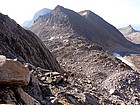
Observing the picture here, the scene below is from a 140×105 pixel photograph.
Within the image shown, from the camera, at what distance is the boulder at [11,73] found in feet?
19.0

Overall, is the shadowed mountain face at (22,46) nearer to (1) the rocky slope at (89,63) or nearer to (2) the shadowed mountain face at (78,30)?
(1) the rocky slope at (89,63)

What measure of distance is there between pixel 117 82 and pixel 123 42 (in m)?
32.2

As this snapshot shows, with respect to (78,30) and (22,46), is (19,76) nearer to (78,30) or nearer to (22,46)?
(22,46)

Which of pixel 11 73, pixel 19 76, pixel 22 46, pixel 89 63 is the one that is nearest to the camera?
pixel 11 73

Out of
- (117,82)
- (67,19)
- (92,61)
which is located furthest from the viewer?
(67,19)

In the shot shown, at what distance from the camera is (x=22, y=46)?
42.9 ft

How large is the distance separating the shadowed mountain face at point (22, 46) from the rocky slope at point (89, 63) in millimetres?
1554

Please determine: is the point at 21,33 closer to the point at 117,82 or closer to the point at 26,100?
the point at 117,82

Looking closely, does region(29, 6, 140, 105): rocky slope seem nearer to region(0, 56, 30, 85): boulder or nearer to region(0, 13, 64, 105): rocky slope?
region(0, 13, 64, 105): rocky slope

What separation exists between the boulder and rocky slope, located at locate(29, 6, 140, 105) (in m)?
1.72

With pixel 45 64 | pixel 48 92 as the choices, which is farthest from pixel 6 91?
pixel 45 64

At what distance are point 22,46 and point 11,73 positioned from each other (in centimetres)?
724

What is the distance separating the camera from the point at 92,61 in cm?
2289

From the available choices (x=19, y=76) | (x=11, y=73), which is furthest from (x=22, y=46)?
(x=11, y=73)
